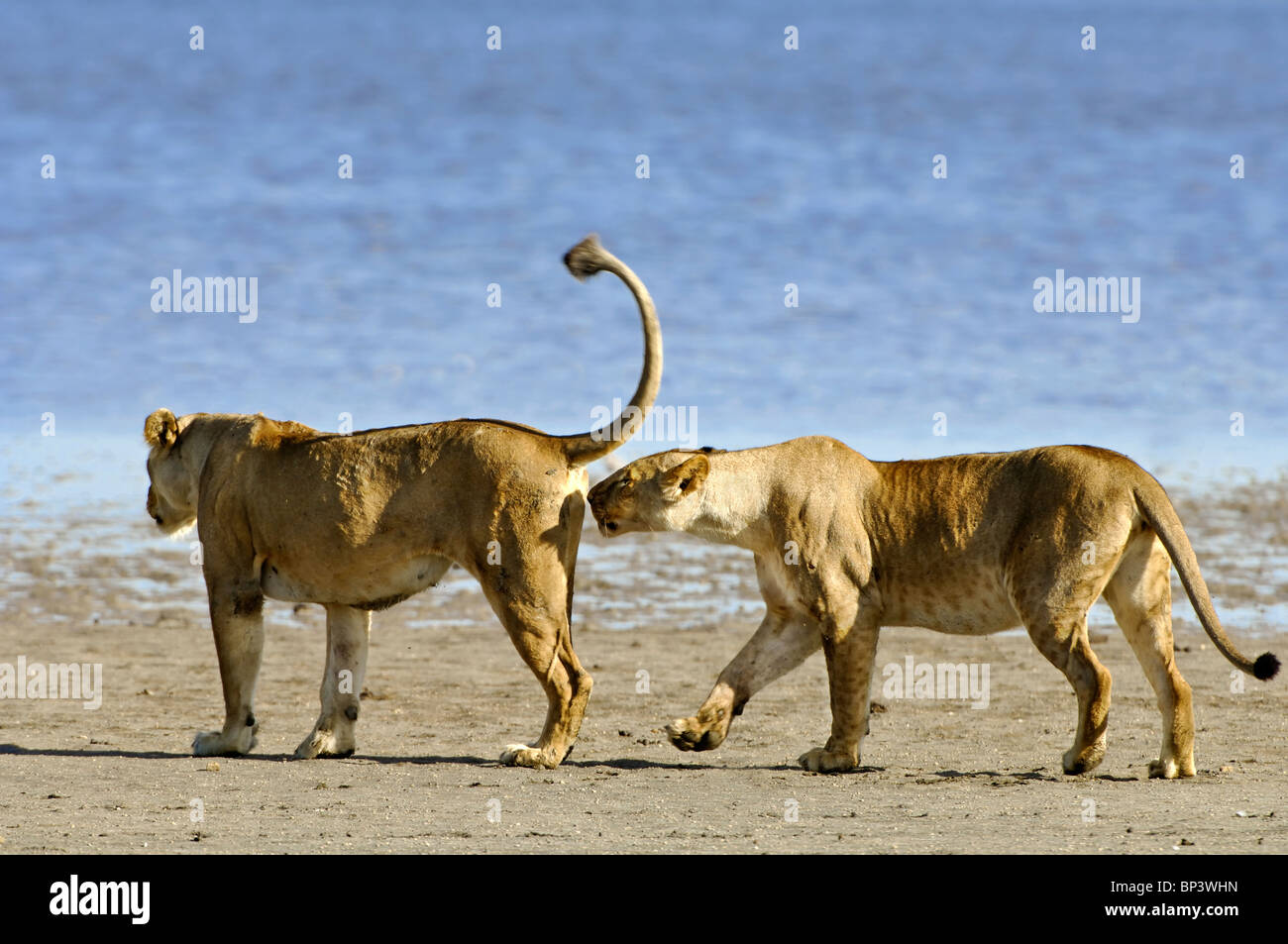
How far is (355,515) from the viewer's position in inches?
360

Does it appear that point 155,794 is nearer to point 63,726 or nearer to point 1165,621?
point 63,726

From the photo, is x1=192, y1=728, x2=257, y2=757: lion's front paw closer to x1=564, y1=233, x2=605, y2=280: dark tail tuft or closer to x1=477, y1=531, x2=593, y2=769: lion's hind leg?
x1=477, y1=531, x2=593, y2=769: lion's hind leg

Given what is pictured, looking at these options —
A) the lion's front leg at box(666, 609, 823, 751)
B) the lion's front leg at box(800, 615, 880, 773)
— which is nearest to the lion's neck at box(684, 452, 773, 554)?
the lion's front leg at box(666, 609, 823, 751)

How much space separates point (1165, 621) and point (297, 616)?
25.6 ft

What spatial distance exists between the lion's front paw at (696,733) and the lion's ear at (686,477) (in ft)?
3.78

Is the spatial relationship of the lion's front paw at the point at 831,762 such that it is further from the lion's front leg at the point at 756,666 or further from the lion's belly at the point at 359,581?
the lion's belly at the point at 359,581

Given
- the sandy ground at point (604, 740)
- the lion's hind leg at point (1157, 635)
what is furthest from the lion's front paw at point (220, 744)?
the lion's hind leg at point (1157, 635)

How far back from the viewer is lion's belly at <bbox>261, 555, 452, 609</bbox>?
921cm

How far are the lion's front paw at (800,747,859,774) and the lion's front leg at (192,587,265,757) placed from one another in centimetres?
301

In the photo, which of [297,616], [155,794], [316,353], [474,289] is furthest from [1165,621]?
[474,289]

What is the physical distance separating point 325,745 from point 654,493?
227cm

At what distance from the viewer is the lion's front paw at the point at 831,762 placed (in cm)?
902

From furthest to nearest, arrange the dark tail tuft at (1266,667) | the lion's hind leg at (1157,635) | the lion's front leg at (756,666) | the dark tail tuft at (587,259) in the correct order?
the dark tail tuft at (587,259) < the lion's front leg at (756,666) < the lion's hind leg at (1157,635) < the dark tail tuft at (1266,667)

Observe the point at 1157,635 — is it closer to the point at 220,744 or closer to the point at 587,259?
the point at 587,259
